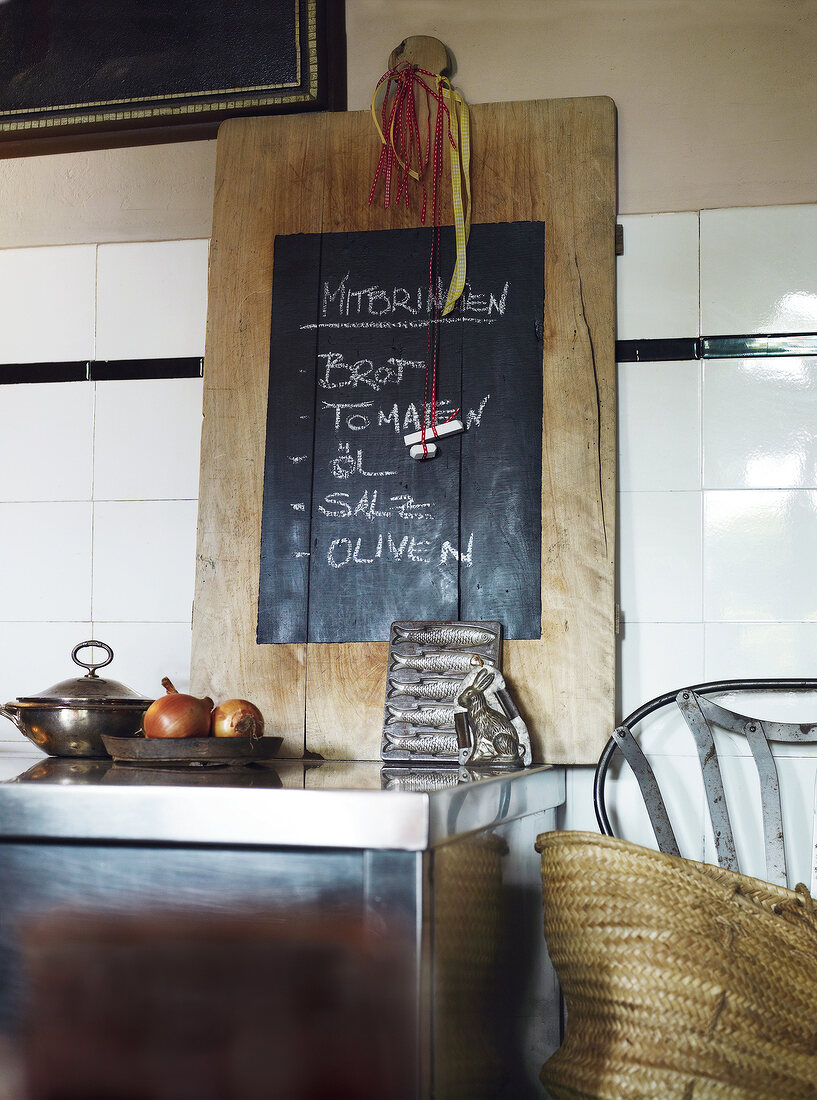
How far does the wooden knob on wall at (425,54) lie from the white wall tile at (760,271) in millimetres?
762

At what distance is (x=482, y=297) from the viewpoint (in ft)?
7.94

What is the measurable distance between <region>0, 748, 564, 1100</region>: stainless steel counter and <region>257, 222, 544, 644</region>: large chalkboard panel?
0.74 m

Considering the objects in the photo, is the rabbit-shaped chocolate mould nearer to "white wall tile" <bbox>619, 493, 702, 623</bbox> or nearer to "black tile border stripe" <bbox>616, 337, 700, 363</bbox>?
"white wall tile" <bbox>619, 493, 702, 623</bbox>

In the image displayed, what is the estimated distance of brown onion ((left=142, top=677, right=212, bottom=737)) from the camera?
1.88m

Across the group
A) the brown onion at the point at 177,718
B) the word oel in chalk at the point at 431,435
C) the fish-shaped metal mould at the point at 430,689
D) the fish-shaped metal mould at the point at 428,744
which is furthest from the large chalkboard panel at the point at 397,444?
the brown onion at the point at 177,718

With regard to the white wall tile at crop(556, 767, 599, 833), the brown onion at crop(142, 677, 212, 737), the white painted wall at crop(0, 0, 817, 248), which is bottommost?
the white wall tile at crop(556, 767, 599, 833)

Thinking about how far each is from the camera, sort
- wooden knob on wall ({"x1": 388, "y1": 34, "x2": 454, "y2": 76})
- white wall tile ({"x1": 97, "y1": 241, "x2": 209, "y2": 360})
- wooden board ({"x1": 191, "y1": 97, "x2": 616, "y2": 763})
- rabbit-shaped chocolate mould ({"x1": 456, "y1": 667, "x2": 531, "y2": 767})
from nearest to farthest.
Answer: rabbit-shaped chocolate mould ({"x1": 456, "y1": 667, "x2": 531, "y2": 767})
wooden board ({"x1": 191, "y1": 97, "x2": 616, "y2": 763})
wooden knob on wall ({"x1": 388, "y1": 34, "x2": 454, "y2": 76})
white wall tile ({"x1": 97, "y1": 241, "x2": 209, "y2": 360})

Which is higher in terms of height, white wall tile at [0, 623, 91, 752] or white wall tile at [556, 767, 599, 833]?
white wall tile at [0, 623, 91, 752]

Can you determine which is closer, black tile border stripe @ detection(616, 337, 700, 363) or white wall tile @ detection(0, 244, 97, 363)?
black tile border stripe @ detection(616, 337, 700, 363)

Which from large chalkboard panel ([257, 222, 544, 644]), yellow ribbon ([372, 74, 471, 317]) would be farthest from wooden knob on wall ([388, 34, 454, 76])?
large chalkboard panel ([257, 222, 544, 644])

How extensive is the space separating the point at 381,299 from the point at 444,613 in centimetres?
75

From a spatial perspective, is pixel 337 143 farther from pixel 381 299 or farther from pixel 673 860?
pixel 673 860

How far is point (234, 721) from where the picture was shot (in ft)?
6.34

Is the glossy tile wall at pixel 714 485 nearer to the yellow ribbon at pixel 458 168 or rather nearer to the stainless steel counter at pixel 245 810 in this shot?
the yellow ribbon at pixel 458 168
